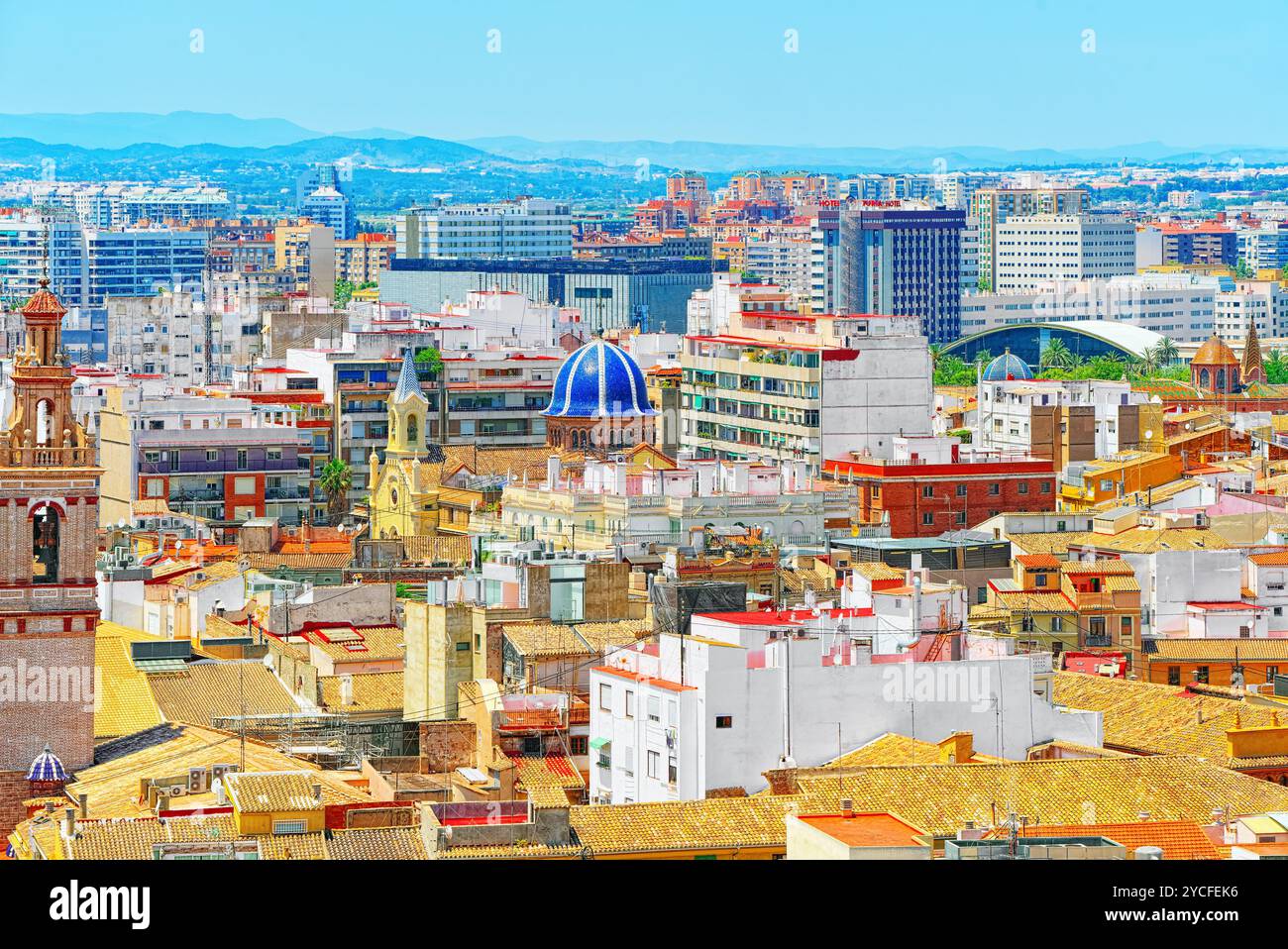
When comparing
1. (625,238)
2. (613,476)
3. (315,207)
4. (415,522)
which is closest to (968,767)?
(613,476)

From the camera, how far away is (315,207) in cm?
12269

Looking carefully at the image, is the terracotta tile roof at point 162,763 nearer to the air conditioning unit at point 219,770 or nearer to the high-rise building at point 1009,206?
the air conditioning unit at point 219,770

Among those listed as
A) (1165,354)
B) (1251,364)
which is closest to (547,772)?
(1251,364)

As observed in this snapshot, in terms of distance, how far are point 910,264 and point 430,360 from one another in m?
47.4

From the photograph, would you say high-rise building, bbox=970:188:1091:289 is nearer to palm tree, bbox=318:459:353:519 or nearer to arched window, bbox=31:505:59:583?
palm tree, bbox=318:459:353:519

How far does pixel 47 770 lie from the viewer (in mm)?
12805

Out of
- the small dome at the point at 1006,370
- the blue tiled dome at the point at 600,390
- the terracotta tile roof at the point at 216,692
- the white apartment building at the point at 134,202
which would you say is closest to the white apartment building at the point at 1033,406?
the blue tiled dome at the point at 600,390

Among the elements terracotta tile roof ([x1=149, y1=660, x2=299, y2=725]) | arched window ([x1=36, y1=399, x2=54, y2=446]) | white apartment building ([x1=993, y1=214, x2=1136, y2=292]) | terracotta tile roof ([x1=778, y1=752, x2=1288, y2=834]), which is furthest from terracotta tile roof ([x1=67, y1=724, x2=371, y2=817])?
white apartment building ([x1=993, y1=214, x2=1136, y2=292])

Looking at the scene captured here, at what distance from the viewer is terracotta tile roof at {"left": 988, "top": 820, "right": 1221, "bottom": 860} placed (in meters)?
10.1

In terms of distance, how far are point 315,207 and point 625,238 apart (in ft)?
63.2

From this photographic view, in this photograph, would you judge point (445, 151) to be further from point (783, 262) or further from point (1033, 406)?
point (1033, 406)

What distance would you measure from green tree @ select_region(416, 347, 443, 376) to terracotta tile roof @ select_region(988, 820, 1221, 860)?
28.5 metres

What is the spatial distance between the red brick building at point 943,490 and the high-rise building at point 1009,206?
2807 inches
